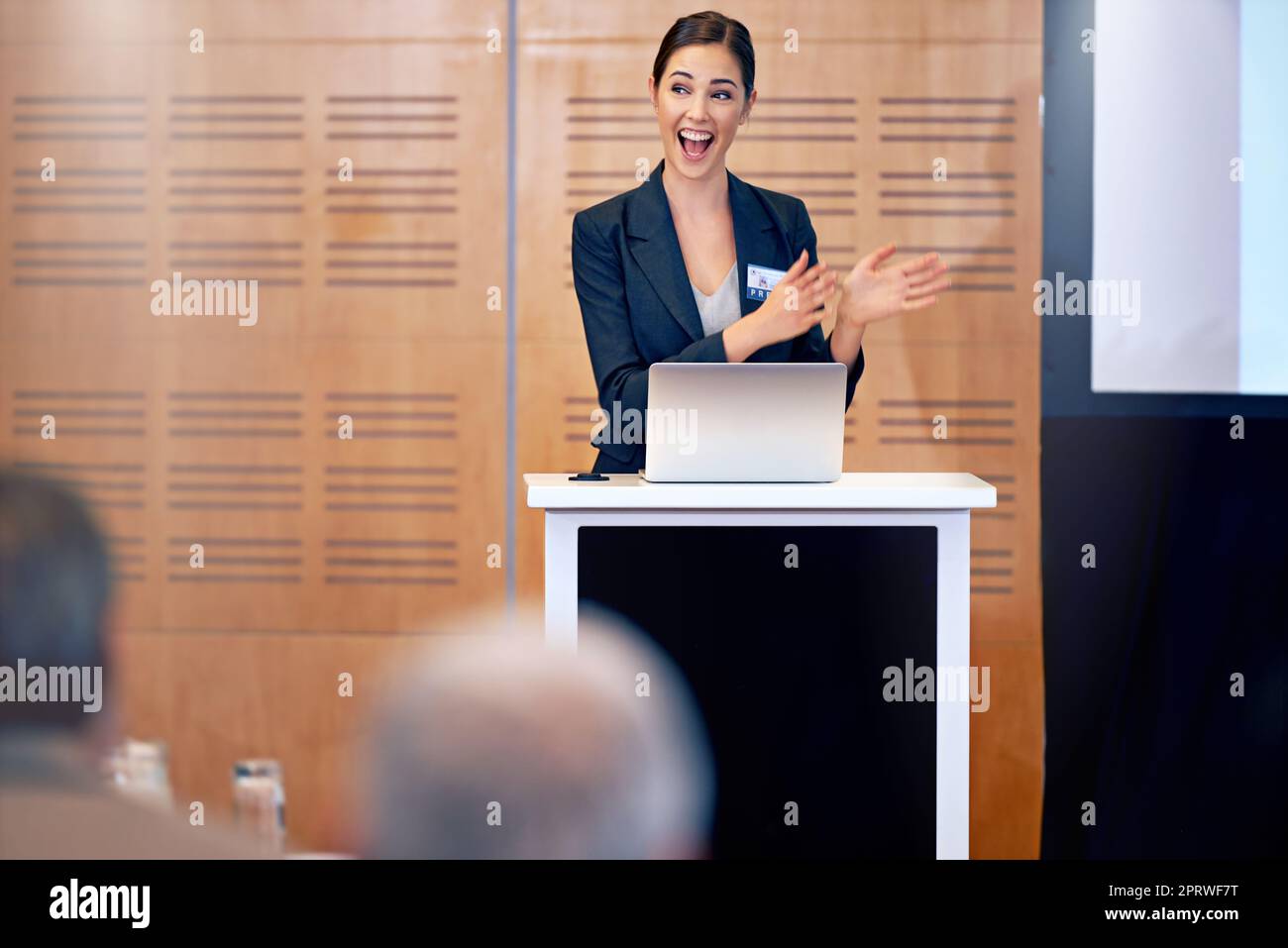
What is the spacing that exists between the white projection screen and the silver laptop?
5.43 ft

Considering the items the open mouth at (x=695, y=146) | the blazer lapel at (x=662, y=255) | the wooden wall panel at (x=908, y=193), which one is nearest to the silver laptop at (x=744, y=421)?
the blazer lapel at (x=662, y=255)

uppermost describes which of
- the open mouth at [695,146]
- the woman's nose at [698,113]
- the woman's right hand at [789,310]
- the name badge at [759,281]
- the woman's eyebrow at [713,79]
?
the woman's eyebrow at [713,79]

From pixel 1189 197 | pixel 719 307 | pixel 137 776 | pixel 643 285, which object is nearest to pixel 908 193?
pixel 1189 197

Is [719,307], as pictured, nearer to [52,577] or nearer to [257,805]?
[257,805]

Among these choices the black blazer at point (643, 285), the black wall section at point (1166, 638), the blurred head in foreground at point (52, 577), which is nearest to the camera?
the blurred head in foreground at point (52, 577)

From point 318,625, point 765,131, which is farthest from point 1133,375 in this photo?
point 318,625

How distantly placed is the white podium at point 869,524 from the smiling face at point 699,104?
2.95ft

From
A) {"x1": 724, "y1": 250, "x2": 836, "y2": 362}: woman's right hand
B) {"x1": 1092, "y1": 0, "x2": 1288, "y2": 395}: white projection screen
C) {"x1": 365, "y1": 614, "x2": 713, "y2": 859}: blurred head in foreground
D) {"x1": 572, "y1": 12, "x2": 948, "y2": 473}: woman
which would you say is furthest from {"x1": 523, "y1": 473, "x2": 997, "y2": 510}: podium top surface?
{"x1": 1092, "y1": 0, "x2": 1288, "y2": 395}: white projection screen

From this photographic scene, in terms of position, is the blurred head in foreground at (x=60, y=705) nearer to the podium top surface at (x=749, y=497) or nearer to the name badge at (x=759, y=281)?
the podium top surface at (x=749, y=497)

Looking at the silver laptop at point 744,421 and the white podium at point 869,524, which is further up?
the silver laptop at point 744,421

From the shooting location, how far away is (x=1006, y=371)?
3.30 m

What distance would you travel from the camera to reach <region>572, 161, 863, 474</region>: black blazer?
7.71 ft

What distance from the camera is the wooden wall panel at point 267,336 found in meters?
3.29

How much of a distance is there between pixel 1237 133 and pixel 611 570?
Answer: 7.51 ft
